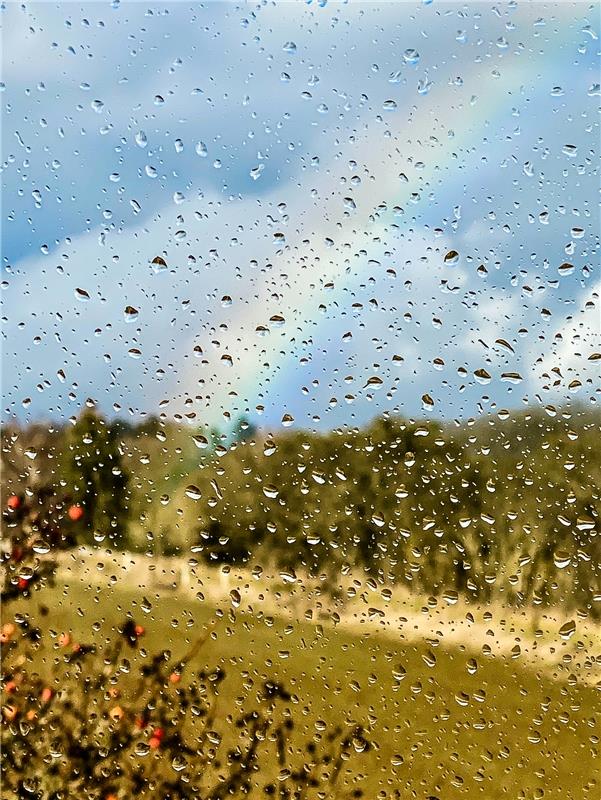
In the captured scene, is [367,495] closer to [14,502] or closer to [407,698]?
[407,698]

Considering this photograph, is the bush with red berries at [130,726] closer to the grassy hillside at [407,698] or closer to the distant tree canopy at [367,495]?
the grassy hillside at [407,698]

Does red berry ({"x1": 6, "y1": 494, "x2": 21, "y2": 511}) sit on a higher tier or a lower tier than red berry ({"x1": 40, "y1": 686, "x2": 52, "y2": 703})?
higher

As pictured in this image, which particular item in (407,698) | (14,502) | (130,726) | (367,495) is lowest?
(130,726)

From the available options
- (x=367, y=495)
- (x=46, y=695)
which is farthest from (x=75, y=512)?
(x=367, y=495)

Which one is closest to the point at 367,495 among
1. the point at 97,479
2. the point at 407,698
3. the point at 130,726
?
the point at 407,698

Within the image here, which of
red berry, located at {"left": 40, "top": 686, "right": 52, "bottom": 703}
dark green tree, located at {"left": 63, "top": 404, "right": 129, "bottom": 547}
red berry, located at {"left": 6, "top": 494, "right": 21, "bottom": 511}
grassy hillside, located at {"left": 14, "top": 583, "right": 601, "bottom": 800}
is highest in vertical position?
dark green tree, located at {"left": 63, "top": 404, "right": 129, "bottom": 547}

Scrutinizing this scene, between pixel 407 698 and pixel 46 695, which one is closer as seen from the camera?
pixel 407 698

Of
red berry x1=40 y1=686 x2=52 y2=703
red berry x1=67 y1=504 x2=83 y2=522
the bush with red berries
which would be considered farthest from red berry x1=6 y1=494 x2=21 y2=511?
red berry x1=40 y1=686 x2=52 y2=703

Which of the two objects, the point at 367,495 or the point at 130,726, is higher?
the point at 367,495

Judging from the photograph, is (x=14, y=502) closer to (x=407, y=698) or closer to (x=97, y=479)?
(x=97, y=479)

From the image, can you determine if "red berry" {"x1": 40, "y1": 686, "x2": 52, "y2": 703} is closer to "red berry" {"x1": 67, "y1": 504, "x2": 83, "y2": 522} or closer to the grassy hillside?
the grassy hillside

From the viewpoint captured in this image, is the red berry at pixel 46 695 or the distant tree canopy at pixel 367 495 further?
the red berry at pixel 46 695

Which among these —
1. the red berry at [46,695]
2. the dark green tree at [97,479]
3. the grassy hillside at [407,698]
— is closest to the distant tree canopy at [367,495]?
the dark green tree at [97,479]

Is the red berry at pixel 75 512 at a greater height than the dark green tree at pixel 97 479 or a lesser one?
lesser
